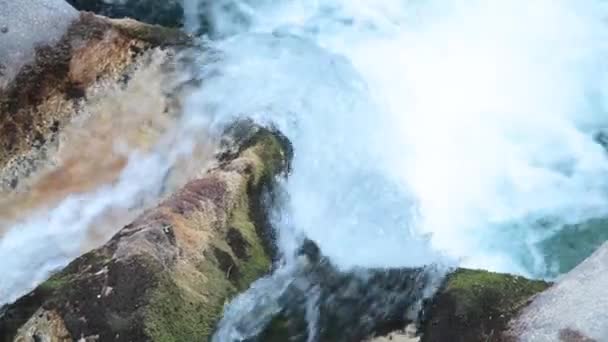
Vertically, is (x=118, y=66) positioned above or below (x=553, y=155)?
below

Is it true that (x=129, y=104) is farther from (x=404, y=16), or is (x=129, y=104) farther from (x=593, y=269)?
(x=404, y=16)

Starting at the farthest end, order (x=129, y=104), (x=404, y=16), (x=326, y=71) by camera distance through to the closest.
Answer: (x=404, y=16) → (x=326, y=71) → (x=129, y=104)

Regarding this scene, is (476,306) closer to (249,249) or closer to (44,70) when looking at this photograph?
(249,249)

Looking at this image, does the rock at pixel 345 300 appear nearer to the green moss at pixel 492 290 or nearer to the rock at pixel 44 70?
the green moss at pixel 492 290

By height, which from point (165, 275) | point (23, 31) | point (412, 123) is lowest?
point (165, 275)

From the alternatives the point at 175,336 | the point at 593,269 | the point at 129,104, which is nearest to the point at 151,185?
the point at 129,104

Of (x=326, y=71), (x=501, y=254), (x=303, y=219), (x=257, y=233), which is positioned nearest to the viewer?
(x=257, y=233)

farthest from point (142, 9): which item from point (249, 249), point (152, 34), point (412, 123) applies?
point (249, 249)
